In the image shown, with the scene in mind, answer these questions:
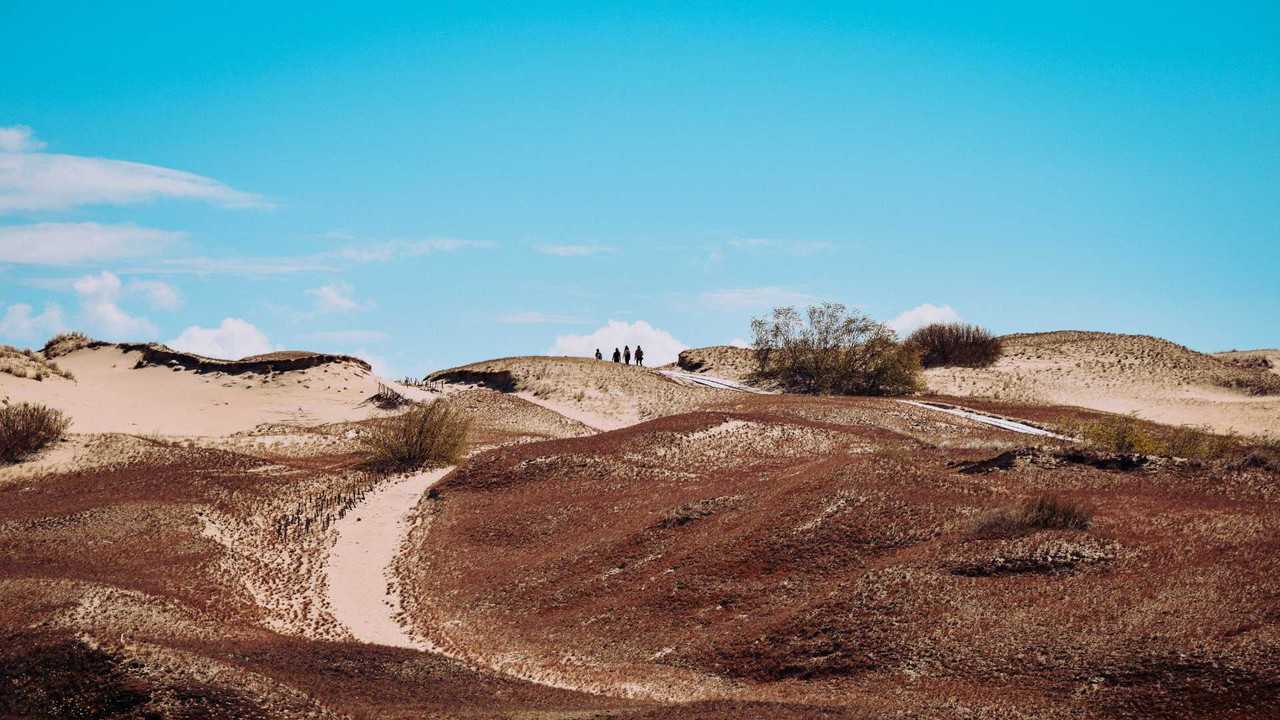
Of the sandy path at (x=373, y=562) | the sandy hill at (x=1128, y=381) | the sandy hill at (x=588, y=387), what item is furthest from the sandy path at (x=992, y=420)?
the sandy path at (x=373, y=562)

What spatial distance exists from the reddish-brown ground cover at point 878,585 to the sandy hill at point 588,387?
23.1m

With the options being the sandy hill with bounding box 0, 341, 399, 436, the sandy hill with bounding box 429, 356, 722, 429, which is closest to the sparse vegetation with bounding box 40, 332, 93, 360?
the sandy hill with bounding box 0, 341, 399, 436

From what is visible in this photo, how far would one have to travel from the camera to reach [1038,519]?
25.1 m

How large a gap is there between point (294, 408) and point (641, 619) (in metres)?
39.2

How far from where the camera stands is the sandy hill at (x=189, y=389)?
53750mm

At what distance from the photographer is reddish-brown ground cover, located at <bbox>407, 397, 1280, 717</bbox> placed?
18.4m

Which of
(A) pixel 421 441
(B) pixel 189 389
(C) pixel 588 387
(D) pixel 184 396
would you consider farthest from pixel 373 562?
(B) pixel 189 389

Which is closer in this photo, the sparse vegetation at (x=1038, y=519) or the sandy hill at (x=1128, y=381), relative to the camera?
the sparse vegetation at (x=1038, y=519)

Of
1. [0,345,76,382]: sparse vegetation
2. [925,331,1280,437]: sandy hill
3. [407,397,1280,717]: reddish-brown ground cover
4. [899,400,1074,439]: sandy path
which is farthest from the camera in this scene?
[925,331,1280,437]: sandy hill

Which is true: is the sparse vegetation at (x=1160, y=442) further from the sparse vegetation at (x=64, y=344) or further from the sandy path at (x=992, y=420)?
the sparse vegetation at (x=64, y=344)

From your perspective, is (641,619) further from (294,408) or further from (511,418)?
(294,408)

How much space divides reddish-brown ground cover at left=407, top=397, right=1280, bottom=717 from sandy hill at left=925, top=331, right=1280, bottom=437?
3431cm

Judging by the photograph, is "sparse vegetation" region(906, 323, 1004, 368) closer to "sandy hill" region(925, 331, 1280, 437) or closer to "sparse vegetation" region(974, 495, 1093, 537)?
"sandy hill" region(925, 331, 1280, 437)

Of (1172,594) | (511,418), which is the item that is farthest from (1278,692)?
(511,418)
